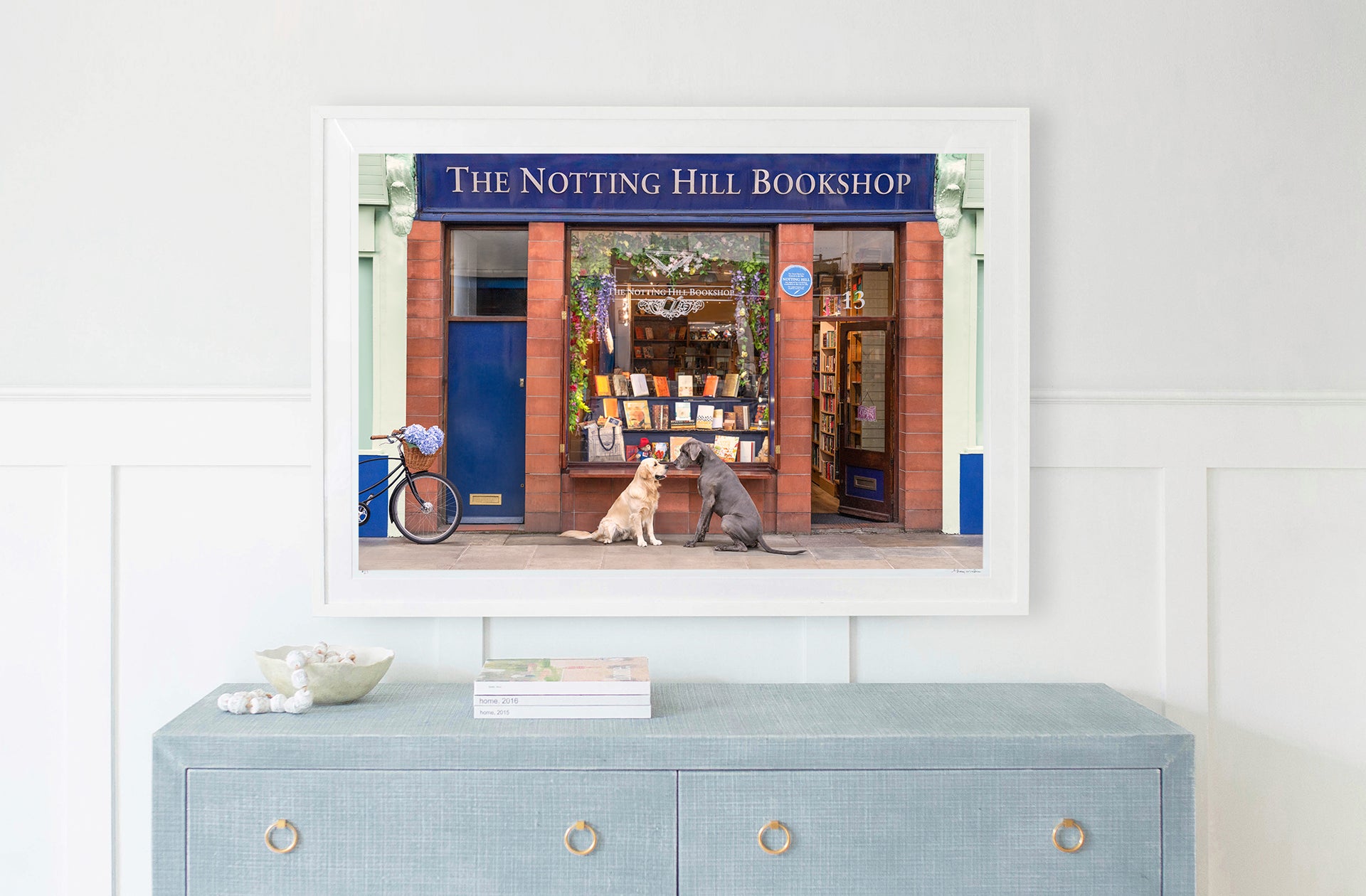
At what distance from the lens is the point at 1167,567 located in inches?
86.6

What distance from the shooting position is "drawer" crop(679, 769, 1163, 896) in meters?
1.79

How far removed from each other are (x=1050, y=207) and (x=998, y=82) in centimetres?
33

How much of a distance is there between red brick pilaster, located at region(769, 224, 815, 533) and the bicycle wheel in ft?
2.50

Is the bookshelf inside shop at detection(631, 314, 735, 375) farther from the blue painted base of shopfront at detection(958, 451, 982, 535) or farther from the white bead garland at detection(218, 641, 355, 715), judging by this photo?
the white bead garland at detection(218, 641, 355, 715)

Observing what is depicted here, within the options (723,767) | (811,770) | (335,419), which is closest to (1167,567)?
(811,770)

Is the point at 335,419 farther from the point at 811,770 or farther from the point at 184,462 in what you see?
the point at 811,770

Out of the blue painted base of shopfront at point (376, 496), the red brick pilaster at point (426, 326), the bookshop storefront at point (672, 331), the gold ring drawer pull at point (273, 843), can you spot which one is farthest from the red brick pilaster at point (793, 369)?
the gold ring drawer pull at point (273, 843)

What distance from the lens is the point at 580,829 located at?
178 centimetres

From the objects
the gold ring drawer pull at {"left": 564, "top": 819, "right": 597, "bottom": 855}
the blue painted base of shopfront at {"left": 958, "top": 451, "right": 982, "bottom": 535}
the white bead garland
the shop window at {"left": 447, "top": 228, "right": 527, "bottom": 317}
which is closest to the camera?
the gold ring drawer pull at {"left": 564, "top": 819, "right": 597, "bottom": 855}

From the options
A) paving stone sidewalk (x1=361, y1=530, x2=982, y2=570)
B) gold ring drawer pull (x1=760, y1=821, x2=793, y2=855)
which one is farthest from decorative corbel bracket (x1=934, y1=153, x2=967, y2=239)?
gold ring drawer pull (x1=760, y1=821, x2=793, y2=855)

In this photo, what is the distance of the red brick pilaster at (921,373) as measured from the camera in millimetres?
2070

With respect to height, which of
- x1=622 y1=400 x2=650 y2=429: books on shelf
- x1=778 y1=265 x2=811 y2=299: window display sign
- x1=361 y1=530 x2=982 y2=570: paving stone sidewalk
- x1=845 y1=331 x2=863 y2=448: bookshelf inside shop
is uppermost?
x1=778 y1=265 x2=811 y2=299: window display sign

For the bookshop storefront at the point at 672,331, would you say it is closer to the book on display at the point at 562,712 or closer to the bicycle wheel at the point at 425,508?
the bicycle wheel at the point at 425,508

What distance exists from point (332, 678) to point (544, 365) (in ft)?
2.69
